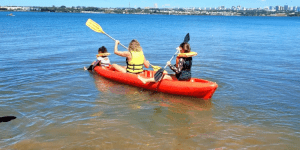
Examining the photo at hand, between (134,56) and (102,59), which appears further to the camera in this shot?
(102,59)

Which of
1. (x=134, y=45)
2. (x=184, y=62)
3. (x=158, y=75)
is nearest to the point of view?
(x=184, y=62)

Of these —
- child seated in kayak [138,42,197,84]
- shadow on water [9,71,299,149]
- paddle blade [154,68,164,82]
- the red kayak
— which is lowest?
shadow on water [9,71,299,149]

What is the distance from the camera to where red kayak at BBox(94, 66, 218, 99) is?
7469mm

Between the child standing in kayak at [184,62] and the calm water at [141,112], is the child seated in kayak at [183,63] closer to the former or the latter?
the child standing in kayak at [184,62]

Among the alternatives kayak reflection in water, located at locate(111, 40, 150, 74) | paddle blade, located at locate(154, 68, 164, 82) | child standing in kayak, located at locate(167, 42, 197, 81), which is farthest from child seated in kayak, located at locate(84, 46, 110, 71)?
child standing in kayak, located at locate(167, 42, 197, 81)

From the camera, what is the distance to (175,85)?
790cm

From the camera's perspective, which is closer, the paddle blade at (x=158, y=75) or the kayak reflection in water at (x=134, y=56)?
the paddle blade at (x=158, y=75)

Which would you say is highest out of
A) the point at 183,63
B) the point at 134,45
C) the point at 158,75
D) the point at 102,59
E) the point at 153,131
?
the point at 134,45

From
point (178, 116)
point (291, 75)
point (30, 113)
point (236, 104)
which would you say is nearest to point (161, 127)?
point (178, 116)

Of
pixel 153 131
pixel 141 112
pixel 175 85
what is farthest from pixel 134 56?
pixel 153 131

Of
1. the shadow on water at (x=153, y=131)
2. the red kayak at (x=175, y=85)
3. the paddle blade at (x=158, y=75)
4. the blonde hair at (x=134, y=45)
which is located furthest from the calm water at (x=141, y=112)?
the blonde hair at (x=134, y=45)

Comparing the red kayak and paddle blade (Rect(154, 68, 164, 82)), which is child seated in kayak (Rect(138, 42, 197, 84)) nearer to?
the red kayak

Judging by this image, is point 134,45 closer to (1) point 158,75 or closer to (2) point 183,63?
(1) point 158,75

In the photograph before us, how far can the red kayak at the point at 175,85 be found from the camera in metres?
7.47
